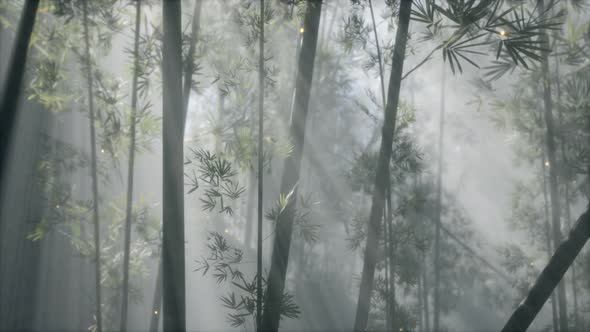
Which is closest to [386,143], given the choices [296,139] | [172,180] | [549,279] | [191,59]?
[296,139]

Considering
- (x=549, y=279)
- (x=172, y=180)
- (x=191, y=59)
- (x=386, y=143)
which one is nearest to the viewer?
(x=172, y=180)

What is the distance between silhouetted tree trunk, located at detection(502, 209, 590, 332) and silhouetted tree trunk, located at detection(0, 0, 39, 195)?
8.53 feet

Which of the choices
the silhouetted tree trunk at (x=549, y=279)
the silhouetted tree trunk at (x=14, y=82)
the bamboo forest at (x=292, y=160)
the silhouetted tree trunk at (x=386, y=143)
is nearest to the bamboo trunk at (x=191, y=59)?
the bamboo forest at (x=292, y=160)

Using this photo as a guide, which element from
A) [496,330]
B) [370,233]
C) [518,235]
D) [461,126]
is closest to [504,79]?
[461,126]

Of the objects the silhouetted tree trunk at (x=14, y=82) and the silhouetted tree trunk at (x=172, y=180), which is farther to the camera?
the silhouetted tree trunk at (x=14, y=82)

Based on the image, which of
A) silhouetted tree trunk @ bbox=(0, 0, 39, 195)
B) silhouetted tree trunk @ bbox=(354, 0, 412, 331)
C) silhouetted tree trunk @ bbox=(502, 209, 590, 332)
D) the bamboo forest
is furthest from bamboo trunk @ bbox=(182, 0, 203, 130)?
silhouetted tree trunk @ bbox=(502, 209, 590, 332)

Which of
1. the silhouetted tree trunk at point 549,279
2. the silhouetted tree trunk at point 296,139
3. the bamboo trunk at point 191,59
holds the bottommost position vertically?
the silhouetted tree trunk at point 549,279

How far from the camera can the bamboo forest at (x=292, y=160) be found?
192 centimetres

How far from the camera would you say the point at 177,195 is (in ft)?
5.20

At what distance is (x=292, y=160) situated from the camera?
1993 mm

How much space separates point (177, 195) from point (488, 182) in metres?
7.88

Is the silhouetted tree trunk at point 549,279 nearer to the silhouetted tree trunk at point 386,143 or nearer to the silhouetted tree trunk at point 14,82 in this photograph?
the silhouetted tree trunk at point 386,143

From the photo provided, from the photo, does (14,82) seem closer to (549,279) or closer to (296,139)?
(296,139)

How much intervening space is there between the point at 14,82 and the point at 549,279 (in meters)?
2.80
